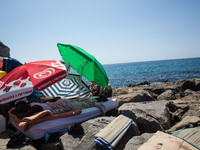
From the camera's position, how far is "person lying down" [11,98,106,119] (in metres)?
3.97

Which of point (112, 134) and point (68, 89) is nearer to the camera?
point (112, 134)

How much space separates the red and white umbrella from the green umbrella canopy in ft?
4.78

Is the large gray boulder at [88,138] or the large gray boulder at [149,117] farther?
the large gray boulder at [149,117]

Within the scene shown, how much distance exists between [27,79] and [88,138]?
2.34 metres

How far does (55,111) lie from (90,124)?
133 centimetres

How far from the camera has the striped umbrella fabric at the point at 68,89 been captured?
625cm

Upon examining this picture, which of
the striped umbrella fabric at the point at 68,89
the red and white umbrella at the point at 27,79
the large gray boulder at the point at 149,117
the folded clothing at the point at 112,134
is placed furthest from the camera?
the striped umbrella fabric at the point at 68,89

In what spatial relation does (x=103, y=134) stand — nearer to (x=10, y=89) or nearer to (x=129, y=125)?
(x=129, y=125)

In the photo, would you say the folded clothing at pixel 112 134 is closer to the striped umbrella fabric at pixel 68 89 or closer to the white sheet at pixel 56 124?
the white sheet at pixel 56 124

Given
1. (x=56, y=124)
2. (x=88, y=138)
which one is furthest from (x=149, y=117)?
(x=56, y=124)

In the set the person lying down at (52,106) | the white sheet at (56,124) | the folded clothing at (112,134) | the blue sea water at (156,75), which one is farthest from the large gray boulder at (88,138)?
the blue sea water at (156,75)

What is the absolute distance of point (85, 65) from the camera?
5.74 m

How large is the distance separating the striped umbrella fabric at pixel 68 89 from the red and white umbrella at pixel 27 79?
2.27 m

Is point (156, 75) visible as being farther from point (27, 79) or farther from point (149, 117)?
point (27, 79)
